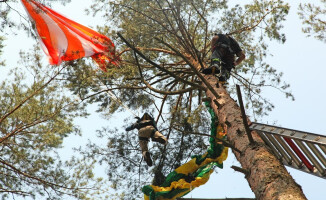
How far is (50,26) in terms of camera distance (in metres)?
7.71

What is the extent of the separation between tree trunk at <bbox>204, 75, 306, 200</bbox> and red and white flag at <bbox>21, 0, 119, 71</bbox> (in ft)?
11.9

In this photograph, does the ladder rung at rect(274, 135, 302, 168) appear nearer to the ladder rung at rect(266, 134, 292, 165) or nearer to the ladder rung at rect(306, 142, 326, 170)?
the ladder rung at rect(266, 134, 292, 165)

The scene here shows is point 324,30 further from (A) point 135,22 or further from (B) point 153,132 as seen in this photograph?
(B) point 153,132

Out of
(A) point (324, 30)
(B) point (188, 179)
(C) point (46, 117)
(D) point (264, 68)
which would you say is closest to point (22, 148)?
(C) point (46, 117)

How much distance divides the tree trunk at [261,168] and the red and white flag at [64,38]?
364 centimetres

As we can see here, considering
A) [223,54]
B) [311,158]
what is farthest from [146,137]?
[311,158]

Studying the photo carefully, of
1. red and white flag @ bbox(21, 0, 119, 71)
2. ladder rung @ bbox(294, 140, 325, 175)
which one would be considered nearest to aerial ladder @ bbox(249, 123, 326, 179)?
ladder rung @ bbox(294, 140, 325, 175)

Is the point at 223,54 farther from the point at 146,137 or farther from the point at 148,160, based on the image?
the point at 148,160

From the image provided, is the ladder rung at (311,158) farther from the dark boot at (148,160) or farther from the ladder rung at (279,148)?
the dark boot at (148,160)

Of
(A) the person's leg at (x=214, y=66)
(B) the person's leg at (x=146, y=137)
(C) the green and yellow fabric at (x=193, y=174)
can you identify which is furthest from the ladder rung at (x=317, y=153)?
(B) the person's leg at (x=146, y=137)

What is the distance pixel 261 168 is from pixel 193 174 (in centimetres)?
168

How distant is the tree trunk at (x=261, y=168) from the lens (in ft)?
8.33

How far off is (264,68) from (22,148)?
5.18 meters

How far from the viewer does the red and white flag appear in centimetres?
696
